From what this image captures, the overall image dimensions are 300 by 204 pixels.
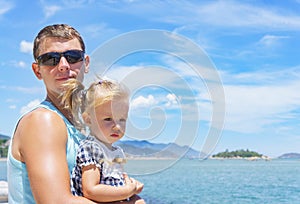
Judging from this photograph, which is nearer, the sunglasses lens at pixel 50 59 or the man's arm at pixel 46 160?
the man's arm at pixel 46 160

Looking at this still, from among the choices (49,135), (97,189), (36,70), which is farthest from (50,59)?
(97,189)

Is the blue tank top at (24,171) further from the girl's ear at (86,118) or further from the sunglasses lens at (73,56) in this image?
the sunglasses lens at (73,56)

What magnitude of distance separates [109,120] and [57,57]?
1.28ft

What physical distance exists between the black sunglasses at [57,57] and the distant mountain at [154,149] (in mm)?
452

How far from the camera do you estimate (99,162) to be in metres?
2.21

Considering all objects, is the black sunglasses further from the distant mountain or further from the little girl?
the distant mountain

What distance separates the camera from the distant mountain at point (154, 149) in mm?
2455

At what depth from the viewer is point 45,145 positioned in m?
1.98

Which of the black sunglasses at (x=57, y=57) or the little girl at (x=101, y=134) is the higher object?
the black sunglasses at (x=57, y=57)

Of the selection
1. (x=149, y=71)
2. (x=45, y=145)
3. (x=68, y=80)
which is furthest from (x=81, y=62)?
(x=45, y=145)

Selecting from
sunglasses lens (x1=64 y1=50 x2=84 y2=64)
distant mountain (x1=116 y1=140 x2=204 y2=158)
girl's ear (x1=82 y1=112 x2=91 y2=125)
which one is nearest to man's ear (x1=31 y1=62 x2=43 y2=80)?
sunglasses lens (x1=64 y1=50 x2=84 y2=64)

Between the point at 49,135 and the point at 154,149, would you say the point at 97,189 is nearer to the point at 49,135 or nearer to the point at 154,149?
the point at 49,135

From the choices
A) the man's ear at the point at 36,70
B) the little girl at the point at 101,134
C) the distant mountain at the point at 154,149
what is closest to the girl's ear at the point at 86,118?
the little girl at the point at 101,134

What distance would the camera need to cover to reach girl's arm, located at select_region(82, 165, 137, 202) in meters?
2.13
